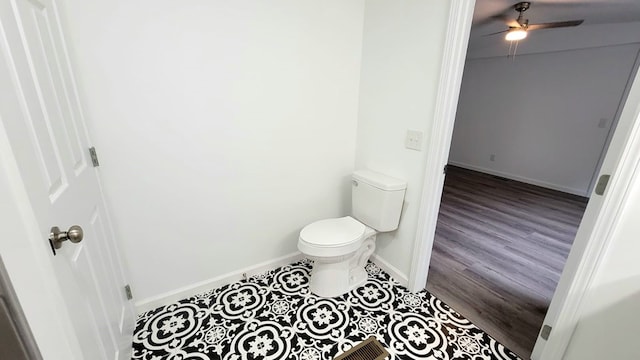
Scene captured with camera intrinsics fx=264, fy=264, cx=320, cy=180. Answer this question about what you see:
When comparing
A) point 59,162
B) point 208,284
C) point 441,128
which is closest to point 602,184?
point 441,128

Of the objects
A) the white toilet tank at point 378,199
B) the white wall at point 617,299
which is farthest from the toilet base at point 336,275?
the white wall at point 617,299

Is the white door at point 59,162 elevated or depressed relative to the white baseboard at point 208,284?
elevated

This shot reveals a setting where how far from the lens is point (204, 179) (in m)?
1.60

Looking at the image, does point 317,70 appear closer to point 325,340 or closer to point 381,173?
point 381,173

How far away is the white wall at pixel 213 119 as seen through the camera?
A: 4.19ft

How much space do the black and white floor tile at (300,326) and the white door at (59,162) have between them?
294mm

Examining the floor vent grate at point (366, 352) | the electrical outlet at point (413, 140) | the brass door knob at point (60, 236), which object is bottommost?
the floor vent grate at point (366, 352)

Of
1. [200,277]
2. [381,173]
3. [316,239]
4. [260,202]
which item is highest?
[381,173]

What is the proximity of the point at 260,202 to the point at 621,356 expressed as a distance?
6.15 ft

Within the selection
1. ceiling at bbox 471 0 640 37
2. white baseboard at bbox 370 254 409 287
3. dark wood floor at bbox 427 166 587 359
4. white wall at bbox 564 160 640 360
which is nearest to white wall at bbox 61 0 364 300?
white baseboard at bbox 370 254 409 287

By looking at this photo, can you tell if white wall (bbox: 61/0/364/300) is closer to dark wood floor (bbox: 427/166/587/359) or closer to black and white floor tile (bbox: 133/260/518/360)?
black and white floor tile (bbox: 133/260/518/360)

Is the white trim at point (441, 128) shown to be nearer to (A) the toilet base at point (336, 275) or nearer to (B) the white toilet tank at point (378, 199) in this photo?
(B) the white toilet tank at point (378, 199)

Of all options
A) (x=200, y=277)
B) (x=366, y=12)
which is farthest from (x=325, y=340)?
(x=366, y=12)

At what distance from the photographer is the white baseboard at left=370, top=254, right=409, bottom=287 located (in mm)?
1889
